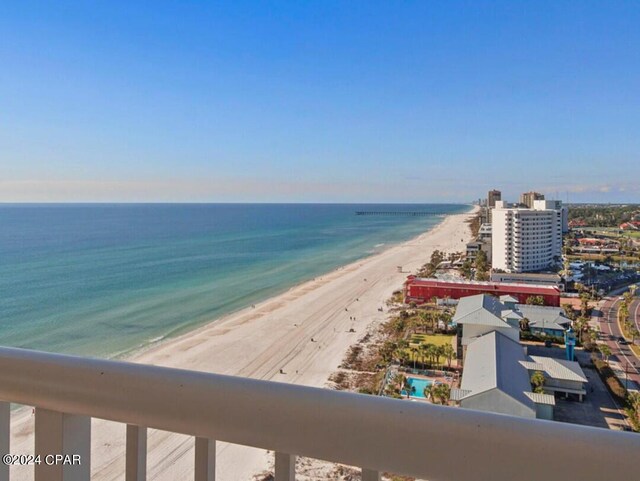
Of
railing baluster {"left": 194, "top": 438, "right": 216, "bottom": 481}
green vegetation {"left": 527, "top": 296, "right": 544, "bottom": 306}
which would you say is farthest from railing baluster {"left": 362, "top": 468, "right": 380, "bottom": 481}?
green vegetation {"left": 527, "top": 296, "right": 544, "bottom": 306}

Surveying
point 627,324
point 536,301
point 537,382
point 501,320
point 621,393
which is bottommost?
point 621,393

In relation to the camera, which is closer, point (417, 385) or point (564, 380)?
point (564, 380)

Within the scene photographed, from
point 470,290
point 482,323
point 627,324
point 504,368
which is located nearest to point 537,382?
point 504,368

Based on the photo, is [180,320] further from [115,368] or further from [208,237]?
[208,237]

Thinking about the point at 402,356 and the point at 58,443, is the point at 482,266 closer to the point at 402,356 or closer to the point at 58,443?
the point at 402,356

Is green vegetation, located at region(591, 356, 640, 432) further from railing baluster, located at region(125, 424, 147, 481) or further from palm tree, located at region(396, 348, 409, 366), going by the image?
railing baluster, located at region(125, 424, 147, 481)

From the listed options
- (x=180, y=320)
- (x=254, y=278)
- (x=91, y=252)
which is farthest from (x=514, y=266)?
(x=91, y=252)
